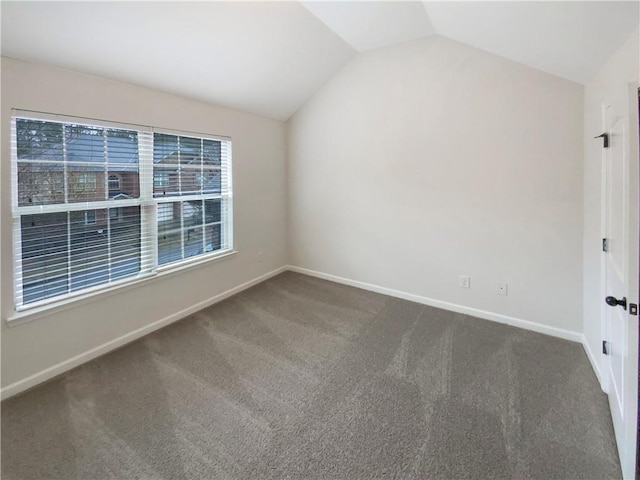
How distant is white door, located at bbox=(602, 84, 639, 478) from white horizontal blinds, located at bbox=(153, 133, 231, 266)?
3283mm

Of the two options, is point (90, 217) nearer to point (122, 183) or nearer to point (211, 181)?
point (122, 183)

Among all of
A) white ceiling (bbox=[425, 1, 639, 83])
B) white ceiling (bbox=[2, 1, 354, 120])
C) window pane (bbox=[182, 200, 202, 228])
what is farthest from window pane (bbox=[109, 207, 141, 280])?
white ceiling (bbox=[425, 1, 639, 83])

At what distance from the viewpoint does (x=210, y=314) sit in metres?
3.22

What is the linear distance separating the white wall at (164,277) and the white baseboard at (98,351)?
0.11 feet

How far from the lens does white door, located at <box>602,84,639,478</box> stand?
1.30 meters

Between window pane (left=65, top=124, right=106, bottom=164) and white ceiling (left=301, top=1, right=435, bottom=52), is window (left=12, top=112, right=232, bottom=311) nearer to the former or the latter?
window pane (left=65, top=124, right=106, bottom=164)

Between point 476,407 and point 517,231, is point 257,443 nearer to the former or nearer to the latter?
point 476,407

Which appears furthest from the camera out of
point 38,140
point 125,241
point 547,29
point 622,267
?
point 125,241

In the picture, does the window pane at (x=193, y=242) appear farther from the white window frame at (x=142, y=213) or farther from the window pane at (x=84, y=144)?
the window pane at (x=84, y=144)

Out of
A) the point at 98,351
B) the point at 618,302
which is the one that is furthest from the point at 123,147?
the point at 618,302

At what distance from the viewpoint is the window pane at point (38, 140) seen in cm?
205

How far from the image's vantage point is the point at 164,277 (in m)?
2.94

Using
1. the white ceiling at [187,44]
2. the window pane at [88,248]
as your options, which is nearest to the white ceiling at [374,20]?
the white ceiling at [187,44]

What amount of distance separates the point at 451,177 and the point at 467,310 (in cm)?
139
